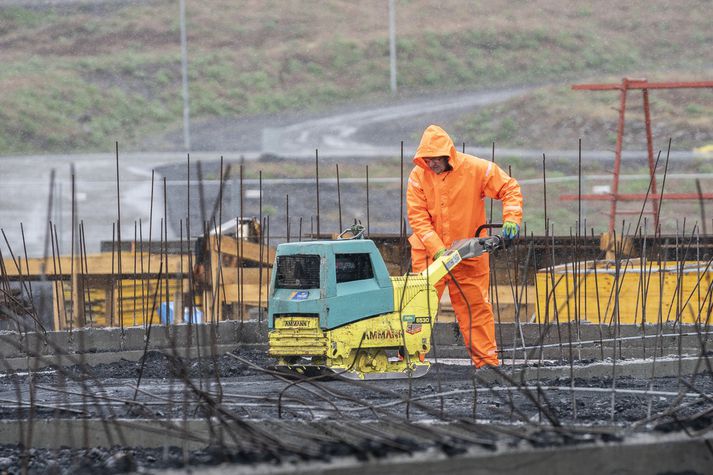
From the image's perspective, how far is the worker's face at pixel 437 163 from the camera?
907 centimetres

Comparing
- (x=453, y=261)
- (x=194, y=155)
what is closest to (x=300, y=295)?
(x=453, y=261)

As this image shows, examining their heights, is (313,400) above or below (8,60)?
below

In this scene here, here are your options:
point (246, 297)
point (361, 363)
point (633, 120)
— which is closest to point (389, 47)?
point (633, 120)

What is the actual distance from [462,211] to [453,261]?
0.64 meters

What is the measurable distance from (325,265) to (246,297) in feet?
15.1

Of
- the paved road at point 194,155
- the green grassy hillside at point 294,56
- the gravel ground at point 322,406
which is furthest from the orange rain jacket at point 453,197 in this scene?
the green grassy hillside at point 294,56

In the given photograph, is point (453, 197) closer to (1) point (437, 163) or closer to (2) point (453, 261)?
(1) point (437, 163)

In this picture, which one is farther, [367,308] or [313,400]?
[367,308]

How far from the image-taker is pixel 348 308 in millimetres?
8445

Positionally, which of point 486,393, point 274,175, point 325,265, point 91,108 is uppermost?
point 91,108

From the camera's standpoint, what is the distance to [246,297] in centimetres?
1285

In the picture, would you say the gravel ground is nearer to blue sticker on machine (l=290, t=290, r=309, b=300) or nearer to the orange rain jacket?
blue sticker on machine (l=290, t=290, r=309, b=300)

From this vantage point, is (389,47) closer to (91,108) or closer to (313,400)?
(91,108)

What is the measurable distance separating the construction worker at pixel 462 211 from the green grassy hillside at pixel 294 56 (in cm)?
2817
